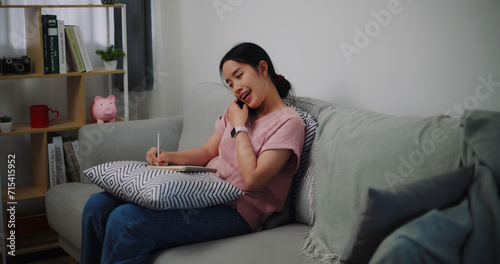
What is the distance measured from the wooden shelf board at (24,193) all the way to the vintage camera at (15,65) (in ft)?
2.05

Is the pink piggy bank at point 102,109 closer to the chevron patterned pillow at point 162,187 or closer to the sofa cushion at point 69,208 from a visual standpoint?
the sofa cushion at point 69,208

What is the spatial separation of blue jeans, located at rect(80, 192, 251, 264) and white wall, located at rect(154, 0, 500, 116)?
0.72 m

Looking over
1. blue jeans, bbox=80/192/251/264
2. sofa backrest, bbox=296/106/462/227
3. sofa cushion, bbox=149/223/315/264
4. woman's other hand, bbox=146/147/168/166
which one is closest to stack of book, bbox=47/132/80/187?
woman's other hand, bbox=146/147/168/166

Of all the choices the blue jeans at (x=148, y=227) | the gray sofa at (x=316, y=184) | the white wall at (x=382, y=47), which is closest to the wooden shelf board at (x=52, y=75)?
the gray sofa at (x=316, y=184)

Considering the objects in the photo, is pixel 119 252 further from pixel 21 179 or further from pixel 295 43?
pixel 21 179

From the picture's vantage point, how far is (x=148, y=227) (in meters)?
1.61

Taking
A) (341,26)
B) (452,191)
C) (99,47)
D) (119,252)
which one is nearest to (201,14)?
(99,47)

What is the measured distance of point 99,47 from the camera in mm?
3111

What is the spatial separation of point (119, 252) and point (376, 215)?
0.85 m

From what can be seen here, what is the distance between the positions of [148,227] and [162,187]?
135 millimetres

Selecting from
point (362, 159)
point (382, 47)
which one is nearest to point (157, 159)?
point (362, 159)

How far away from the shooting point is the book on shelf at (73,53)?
8.95 feet

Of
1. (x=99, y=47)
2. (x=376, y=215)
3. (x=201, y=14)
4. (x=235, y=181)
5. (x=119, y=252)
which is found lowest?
(x=119, y=252)

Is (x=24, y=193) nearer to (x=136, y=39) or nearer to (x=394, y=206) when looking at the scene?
(x=136, y=39)
